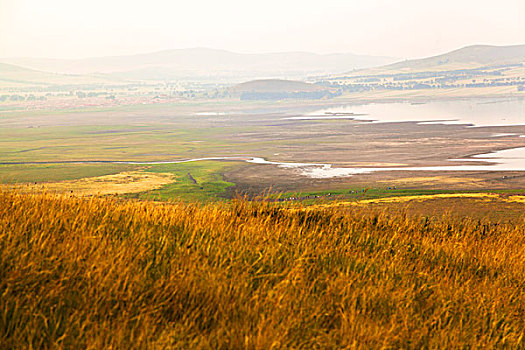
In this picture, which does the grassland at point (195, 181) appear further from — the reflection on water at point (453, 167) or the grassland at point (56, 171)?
the reflection on water at point (453, 167)

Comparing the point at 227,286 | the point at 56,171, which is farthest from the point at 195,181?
the point at 227,286

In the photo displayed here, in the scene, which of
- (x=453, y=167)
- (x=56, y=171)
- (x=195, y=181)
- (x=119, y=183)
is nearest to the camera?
(x=119, y=183)

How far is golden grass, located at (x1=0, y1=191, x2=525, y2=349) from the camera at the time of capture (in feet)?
13.3

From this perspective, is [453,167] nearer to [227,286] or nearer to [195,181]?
[195,181]

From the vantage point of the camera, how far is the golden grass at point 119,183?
209ft

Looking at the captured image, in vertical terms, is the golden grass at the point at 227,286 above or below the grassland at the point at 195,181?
above

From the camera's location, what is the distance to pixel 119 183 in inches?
2677

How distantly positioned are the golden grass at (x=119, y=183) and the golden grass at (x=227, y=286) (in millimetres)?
57136

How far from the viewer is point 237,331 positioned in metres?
4.10

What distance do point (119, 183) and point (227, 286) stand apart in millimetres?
65473

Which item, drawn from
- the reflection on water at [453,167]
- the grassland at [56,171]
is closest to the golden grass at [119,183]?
the grassland at [56,171]

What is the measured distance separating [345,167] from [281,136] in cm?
4120

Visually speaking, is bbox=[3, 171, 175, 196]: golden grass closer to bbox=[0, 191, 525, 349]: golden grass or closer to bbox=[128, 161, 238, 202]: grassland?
bbox=[128, 161, 238, 202]: grassland

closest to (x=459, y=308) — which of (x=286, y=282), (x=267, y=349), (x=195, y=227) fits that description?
(x=286, y=282)
